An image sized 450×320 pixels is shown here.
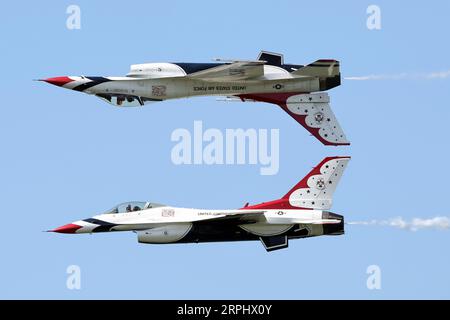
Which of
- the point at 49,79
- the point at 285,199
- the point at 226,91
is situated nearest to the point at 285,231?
the point at 285,199

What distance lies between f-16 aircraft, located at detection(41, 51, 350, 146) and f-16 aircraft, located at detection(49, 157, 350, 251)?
4.42 feet

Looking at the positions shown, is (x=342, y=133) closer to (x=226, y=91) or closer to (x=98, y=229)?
(x=226, y=91)

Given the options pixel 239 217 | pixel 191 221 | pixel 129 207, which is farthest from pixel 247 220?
pixel 129 207

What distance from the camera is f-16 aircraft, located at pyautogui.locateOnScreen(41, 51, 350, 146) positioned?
46375 millimetres

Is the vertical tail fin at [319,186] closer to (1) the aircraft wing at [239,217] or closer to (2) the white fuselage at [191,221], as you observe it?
(2) the white fuselage at [191,221]

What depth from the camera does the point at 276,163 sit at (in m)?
44.8

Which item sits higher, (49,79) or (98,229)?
(49,79)

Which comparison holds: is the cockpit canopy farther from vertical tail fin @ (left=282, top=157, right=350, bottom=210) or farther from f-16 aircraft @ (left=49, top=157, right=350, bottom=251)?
vertical tail fin @ (left=282, top=157, right=350, bottom=210)

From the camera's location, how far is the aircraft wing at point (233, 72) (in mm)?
45969

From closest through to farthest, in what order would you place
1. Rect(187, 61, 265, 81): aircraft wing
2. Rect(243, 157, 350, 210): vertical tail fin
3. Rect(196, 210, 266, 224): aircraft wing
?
Rect(196, 210, 266, 224): aircraft wing → Rect(243, 157, 350, 210): vertical tail fin → Rect(187, 61, 265, 81): aircraft wing

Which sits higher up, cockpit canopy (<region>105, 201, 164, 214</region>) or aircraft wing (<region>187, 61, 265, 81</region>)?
aircraft wing (<region>187, 61, 265, 81</region>)

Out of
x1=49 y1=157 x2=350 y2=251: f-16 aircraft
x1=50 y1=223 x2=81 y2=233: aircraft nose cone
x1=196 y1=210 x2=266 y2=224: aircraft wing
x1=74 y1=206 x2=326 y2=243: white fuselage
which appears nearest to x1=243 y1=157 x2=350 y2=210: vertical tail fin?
x1=49 y1=157 x2=350 y2=251: f-16 aircraft
